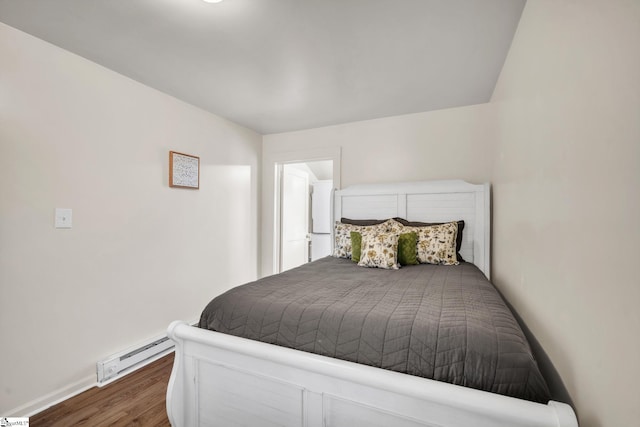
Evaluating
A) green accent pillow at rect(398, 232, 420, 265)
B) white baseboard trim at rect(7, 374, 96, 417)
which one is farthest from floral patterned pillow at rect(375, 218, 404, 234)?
white baseboard trim at rect(7, 374, 96, 417)

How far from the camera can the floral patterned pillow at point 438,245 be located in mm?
2436

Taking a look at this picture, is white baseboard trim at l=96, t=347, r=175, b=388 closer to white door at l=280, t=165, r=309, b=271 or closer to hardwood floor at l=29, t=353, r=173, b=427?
hardwood floor at l=29, t=353, r=173, b=427

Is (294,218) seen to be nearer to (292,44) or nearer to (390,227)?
(390,227)

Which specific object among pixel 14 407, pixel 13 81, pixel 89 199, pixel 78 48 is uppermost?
pixel 78 48

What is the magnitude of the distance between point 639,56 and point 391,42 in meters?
1.42

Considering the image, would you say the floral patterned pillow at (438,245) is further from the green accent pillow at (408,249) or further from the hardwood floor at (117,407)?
the hardwood floor at (117,407)

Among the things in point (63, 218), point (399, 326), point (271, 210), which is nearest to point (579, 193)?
point (399, 326)

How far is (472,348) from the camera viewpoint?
0.97 meters

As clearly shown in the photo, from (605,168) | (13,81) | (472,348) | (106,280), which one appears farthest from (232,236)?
(605,168)

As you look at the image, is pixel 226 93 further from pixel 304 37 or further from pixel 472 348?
pixel 472 348

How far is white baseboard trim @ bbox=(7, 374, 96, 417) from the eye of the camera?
167 cm

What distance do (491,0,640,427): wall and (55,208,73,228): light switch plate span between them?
107 inches

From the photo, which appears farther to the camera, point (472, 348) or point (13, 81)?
point (13, 81)

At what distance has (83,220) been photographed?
1.99 metres
